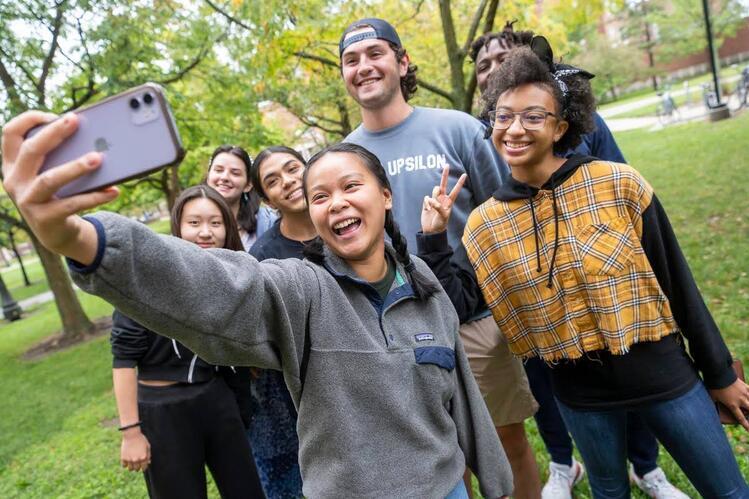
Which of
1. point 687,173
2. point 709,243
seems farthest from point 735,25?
point 709,243

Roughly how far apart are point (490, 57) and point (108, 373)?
25.8 feet

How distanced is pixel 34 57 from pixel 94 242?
9.80m

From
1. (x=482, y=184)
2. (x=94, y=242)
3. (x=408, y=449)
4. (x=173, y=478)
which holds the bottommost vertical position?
(x=173, y=478)

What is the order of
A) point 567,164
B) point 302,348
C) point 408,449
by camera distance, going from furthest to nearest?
point 567,164
point 408,449
point 302,348

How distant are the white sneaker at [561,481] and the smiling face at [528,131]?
1902mm

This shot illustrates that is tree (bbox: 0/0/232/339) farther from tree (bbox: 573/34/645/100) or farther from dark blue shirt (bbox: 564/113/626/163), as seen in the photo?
tree (bbox: 573/34/645/100)

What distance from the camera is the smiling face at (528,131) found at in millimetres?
1939

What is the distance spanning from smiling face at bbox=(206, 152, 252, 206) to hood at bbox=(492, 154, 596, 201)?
1.94 metres

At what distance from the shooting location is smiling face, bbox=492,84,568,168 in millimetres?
1939

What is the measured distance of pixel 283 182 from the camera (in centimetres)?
281

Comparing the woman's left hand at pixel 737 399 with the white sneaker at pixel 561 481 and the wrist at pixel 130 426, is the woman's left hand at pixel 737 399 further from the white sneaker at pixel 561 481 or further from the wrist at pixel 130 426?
the wrist at pixel 130 426

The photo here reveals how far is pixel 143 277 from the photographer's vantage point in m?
1.04

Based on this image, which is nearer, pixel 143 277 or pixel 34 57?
pixel 143 277

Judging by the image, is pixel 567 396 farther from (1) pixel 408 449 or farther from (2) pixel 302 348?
(2) pixel 302 348
